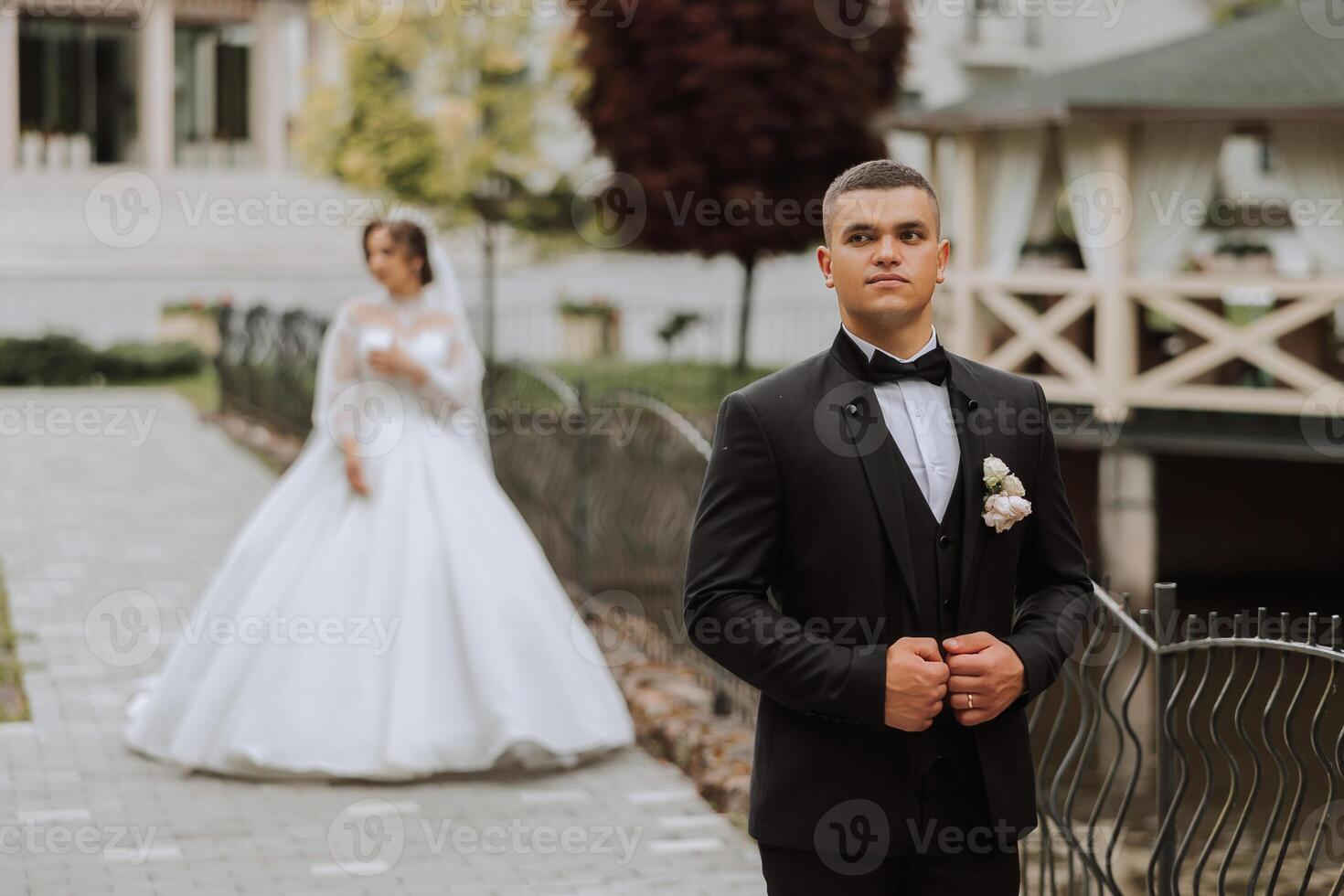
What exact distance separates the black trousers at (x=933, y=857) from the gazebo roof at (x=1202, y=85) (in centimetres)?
1086

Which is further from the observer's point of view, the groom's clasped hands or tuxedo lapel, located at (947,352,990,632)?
tuxedo lapel, located at (947,352,990,632)

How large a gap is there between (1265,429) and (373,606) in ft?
26.1

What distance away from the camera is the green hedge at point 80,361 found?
24.5 meters

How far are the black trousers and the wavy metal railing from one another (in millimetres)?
727

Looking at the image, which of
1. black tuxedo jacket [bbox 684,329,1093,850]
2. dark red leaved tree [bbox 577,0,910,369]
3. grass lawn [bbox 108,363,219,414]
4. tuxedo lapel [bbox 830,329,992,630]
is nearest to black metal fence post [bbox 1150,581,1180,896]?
black tuxedo jacket [bbox 684,329,1093,850]

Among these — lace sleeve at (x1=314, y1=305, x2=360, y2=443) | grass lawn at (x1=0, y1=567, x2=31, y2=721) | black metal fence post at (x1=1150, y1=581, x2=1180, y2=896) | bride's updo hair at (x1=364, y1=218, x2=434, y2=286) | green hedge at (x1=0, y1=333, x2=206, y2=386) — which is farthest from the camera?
green hedge at (x1=0, y1=333, x2=206, y2=386)

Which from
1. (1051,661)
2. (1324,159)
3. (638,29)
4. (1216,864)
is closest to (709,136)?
(638,29)

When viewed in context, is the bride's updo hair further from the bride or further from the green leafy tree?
the green leafy tree

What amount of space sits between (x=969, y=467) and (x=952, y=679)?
1.21 feet

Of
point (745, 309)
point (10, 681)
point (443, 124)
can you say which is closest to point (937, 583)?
point (10, 681)

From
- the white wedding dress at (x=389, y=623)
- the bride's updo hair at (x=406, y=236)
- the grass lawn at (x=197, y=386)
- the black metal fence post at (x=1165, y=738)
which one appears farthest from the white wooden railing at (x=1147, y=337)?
the grass lawn at (x=197, y=386)

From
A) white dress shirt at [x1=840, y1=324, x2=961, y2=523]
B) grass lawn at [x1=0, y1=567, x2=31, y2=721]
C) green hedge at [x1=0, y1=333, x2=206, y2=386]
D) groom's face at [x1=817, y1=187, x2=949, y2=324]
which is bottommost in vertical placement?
grass lawn at [x1=0, y1=567, x2=31, y2=721]

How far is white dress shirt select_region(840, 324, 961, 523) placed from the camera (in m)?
3.21

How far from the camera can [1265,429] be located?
43.6 ft
